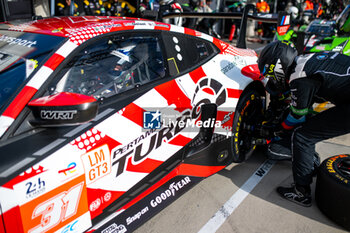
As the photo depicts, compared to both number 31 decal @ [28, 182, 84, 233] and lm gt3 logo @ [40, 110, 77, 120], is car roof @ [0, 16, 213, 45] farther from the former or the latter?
number 31 decal @ [28, 182, 84, 233]

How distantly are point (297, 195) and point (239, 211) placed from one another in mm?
540

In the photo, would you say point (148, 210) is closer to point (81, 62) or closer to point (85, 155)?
point (85, 155)

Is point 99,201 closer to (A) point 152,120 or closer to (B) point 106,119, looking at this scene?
(B) point 106,119

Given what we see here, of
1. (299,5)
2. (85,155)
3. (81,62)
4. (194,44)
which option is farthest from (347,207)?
(299,5)

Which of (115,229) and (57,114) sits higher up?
(57,114)

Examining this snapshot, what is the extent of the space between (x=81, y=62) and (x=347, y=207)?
207cm

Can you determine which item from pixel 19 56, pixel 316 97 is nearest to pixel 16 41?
pixel 19 56

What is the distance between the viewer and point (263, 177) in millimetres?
2959

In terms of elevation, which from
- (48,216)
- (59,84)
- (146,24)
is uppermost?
(146,24)

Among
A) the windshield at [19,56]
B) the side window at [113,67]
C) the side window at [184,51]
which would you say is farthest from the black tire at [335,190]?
the windshield at [19,56]

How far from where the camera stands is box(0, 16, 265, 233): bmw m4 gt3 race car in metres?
1.36

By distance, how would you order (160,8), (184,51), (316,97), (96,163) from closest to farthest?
(96,163), (184,51), (316,97), (160,8)

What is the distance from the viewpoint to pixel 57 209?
143 cm

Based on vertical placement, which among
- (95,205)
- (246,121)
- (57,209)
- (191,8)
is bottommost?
(246,121)
